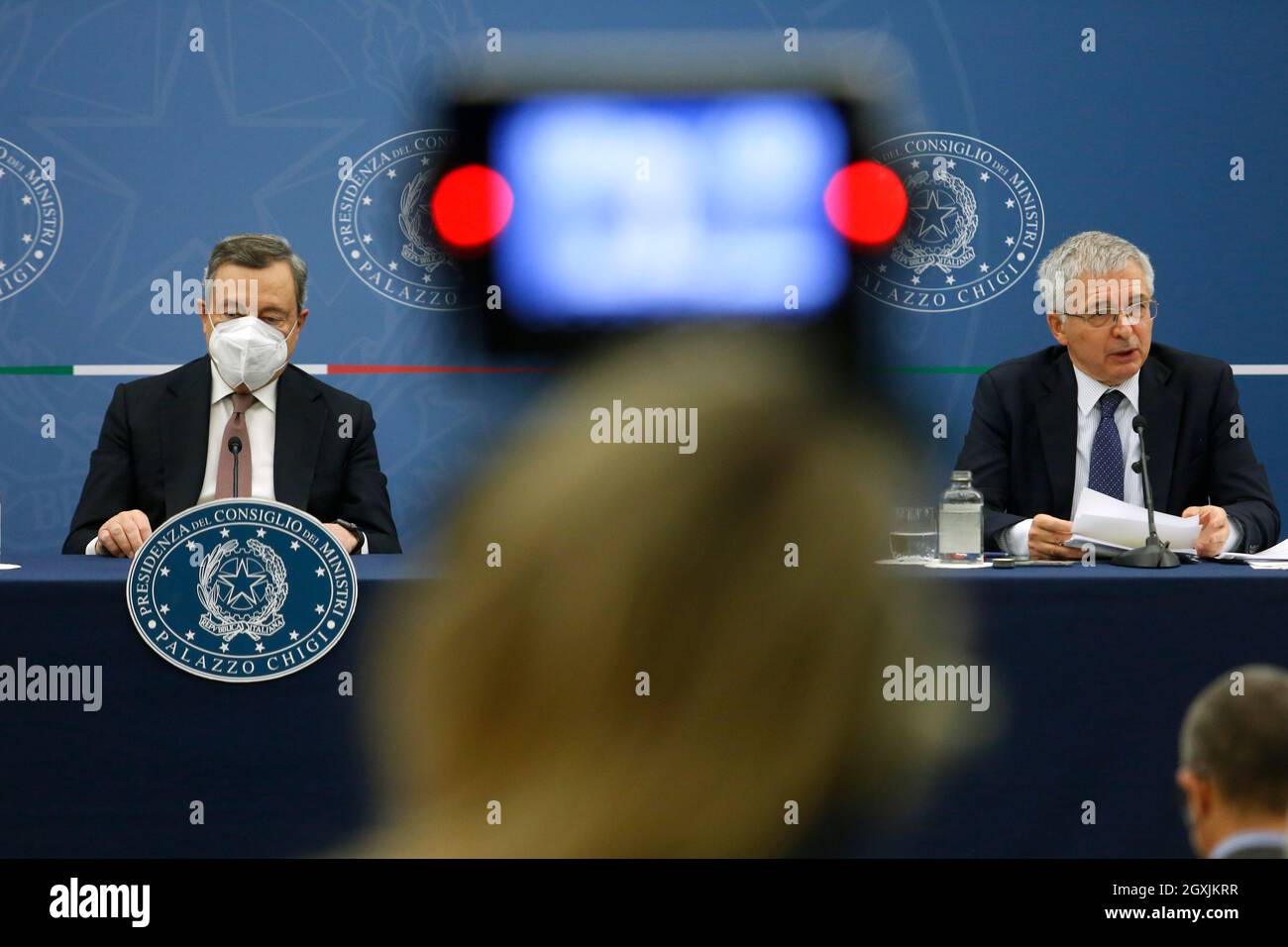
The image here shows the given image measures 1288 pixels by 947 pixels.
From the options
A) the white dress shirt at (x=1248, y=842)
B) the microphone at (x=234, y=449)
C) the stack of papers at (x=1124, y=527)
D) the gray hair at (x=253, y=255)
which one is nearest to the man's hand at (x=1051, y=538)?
the stack of papers at (x=1124, y=527)

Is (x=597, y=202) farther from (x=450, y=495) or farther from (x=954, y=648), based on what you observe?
(x=954, y=648)

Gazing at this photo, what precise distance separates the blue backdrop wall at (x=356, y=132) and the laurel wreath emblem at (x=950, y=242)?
0.06 m

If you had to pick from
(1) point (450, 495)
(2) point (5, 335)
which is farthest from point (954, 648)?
(2) point (5, 335)

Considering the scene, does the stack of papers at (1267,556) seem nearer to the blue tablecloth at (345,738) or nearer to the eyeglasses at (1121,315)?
the blue tablecloth at (345,738)

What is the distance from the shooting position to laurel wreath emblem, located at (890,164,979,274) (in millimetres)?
4125

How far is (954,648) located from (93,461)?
75.4 inches

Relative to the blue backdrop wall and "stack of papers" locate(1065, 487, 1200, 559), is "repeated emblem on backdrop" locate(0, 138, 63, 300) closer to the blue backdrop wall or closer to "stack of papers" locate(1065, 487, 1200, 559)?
the blue backdrop wall

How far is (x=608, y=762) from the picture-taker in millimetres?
2070

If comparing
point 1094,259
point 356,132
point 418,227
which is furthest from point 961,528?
point 356,132

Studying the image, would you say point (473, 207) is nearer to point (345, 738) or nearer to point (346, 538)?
point (346, 538)

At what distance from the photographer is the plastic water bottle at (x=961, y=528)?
2.44m

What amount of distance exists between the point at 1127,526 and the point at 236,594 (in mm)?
1547

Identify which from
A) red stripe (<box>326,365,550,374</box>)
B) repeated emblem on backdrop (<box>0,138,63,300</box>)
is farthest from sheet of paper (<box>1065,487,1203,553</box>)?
repeated emblem on backdrop (<box>0,138,63,300</box>)

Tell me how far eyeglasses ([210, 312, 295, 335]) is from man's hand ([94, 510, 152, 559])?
64cm
